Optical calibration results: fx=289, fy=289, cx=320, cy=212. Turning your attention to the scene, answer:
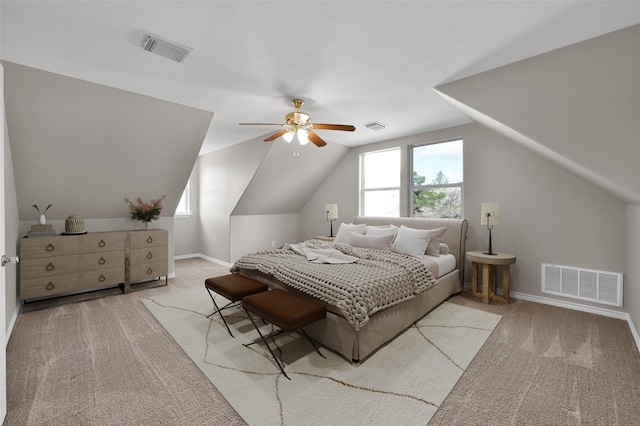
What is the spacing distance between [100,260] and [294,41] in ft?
12.6

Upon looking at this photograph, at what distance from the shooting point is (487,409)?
70.6 inches

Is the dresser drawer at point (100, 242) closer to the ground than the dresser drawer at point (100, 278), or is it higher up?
higher up

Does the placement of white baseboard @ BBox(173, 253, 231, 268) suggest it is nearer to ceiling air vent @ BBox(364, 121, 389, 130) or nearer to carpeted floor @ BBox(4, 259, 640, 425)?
carpeted floor @ BBox(4, 259, 640, 425)

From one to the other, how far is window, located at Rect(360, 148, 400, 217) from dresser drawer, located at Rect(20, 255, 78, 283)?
15.2ft

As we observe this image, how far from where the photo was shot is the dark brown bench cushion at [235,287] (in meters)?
2.81

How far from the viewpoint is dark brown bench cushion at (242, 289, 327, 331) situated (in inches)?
84.1

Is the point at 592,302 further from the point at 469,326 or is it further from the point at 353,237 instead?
the point at 353,237

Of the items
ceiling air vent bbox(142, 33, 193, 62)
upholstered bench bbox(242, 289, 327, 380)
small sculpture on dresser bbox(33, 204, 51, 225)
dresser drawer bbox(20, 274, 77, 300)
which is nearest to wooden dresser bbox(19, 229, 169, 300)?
dresser drawer bbox(20, 274, 77, 300)

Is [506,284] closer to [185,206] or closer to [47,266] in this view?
[47,266]

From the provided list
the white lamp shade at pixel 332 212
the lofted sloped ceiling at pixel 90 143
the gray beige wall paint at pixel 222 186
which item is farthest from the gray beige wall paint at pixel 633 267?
the lofted sloped ceiling at pixel 90 143

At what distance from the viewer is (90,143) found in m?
3.44

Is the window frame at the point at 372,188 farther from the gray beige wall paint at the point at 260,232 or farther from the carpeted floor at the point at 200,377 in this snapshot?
the carpeted floor at the point at 200,377

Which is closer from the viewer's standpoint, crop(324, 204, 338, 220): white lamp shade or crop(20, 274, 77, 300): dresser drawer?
crop(20, 274, 77, 300): dresser drawer

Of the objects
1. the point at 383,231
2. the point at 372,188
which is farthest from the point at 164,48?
the point at 372,188
